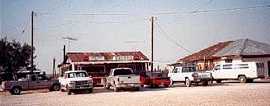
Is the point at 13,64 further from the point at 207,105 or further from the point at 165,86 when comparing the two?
the point at 207,105

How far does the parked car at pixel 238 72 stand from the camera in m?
36.6

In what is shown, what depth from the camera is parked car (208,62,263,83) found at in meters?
36.6

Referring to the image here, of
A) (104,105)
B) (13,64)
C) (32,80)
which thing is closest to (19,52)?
(13,64)

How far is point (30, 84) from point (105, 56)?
12.5 m

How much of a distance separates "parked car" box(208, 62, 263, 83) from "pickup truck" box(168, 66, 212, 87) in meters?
3.78

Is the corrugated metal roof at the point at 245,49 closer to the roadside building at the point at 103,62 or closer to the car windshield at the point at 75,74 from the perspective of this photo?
the roadside building at the point at 103,62

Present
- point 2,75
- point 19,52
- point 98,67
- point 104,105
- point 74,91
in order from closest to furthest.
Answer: point 104,105 → point 74,91 → point 98,67 → point 2,75 → point 19,52

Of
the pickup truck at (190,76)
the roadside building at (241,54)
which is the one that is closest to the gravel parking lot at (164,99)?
the pickup truck at (190,76)

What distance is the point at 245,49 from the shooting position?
1937 inches

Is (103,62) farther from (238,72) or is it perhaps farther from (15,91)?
(238,72)

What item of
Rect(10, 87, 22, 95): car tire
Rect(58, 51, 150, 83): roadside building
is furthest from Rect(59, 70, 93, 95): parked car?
Rect(58, 51, 150, 83): roadside building

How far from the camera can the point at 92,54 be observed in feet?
151

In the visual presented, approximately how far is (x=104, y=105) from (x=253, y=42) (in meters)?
38.9

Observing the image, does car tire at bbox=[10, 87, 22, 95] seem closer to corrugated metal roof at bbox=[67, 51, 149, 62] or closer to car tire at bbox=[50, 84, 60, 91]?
car tire at bbox=[50, 84, 60, 91]
